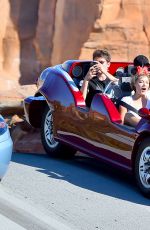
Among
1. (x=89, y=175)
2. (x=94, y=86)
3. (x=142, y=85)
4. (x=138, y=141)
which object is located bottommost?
(x=89, y=175)

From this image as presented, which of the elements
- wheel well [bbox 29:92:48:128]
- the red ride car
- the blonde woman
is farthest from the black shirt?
wheel well [bbox 29:92:48:128]

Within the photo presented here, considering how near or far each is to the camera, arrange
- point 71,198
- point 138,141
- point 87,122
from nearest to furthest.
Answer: point 71,198, point 138,141, point 87,122

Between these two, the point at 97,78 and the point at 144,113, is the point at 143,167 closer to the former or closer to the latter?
the point at 144,113

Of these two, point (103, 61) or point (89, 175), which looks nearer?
point (89, 175)

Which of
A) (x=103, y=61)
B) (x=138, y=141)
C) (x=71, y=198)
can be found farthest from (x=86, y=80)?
(x=71, y=198)

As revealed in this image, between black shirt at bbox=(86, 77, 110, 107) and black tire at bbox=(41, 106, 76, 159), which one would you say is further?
black tire at bbox=(41, 106, 76, 159)

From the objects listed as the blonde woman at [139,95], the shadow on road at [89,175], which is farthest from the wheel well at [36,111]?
the blonde woman at [139,95]

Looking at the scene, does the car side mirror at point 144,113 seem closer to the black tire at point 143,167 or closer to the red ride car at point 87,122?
the red ride car at point 87,122

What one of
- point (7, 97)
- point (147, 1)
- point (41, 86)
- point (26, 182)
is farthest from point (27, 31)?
point (26, 182)

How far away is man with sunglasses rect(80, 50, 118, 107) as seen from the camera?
8.72 metres

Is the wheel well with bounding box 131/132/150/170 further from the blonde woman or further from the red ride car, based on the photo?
the blonde woman

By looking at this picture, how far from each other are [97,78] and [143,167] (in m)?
1.85

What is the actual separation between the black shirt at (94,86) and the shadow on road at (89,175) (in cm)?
74

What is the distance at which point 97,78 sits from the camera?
8.85 metres
